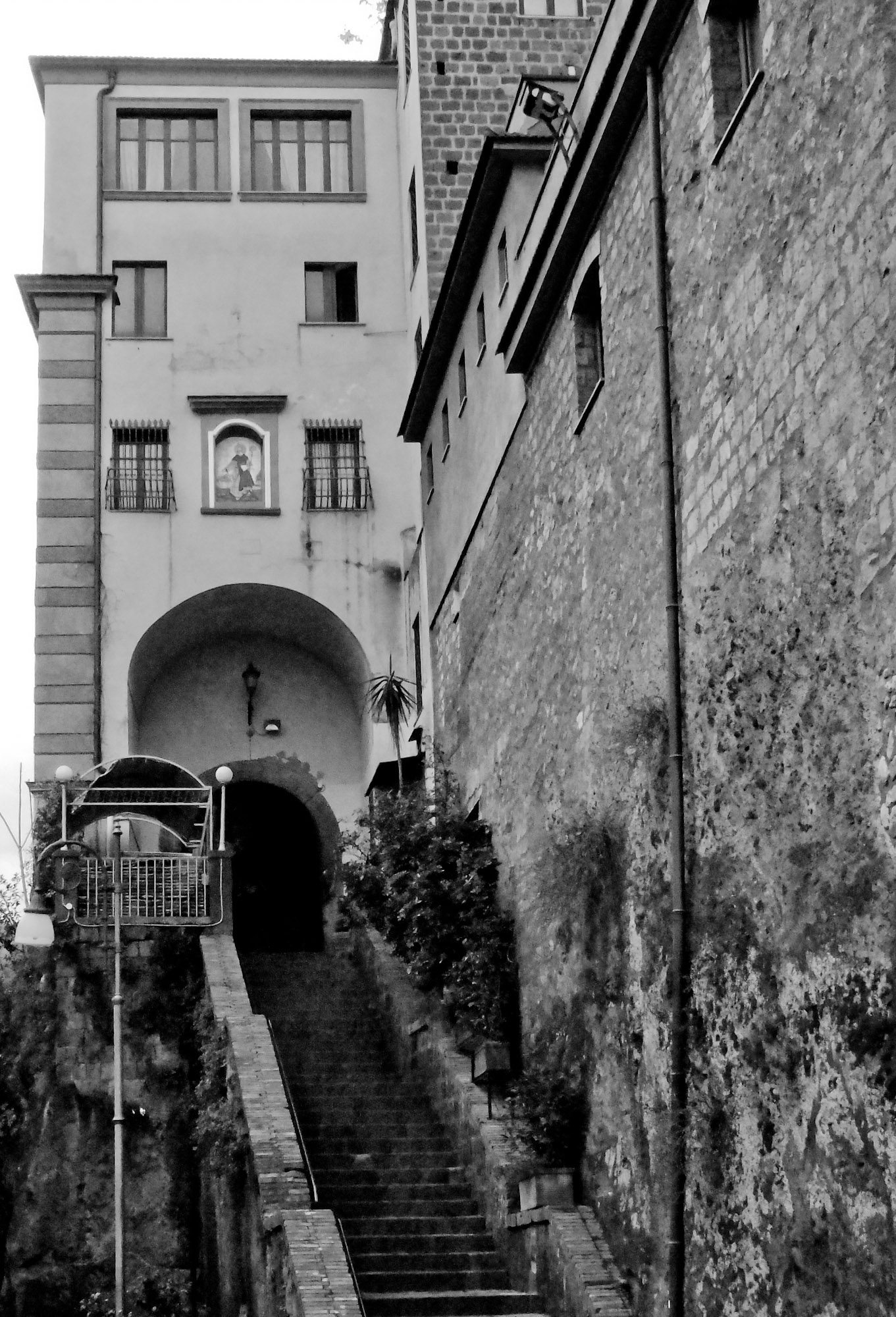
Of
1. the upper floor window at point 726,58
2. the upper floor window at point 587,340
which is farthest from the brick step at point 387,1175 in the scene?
the upper floor window at point 726,58

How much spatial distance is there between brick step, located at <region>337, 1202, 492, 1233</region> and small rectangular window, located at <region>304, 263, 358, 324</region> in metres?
14.6

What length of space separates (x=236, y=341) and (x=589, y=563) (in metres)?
12.8

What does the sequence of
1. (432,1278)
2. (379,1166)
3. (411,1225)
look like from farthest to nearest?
(379,1166) < (411,1225) < (432,1278)

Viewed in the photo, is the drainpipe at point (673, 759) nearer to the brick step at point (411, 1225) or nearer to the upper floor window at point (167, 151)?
the brick step at point (411, 1225)

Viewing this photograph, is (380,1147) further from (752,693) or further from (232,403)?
(232,403)

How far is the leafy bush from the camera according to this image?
1483cm

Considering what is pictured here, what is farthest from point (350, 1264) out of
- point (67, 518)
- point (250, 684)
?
point (67, 518)

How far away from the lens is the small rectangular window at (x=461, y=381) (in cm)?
1848

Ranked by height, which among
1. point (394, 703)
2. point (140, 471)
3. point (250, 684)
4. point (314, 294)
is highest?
point (314, 294)

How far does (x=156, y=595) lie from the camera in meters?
23.5

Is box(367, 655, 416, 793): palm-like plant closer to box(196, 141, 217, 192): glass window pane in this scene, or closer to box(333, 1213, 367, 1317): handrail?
box(196, 141, 217, 192): glass window pane

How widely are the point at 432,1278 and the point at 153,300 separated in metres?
15.8

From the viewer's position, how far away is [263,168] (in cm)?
2531

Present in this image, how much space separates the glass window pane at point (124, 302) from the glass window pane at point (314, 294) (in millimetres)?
2364
